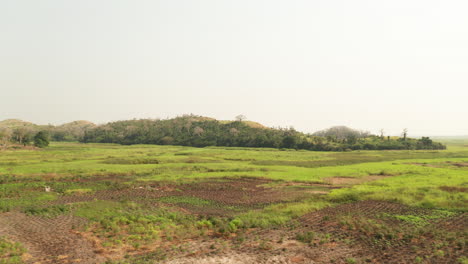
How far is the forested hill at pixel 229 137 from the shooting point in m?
106

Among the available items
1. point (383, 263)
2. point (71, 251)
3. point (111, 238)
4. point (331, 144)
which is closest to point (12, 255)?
point (71, 251)

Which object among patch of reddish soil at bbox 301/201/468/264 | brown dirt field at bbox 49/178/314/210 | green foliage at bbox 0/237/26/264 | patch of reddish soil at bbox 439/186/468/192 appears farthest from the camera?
patch of reddish soil at bbox 439/186/468/192

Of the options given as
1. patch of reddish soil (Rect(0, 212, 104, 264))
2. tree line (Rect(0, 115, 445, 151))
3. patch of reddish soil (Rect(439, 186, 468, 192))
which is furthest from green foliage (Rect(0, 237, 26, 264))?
tree line (Rect(0, 115, 445, 151))

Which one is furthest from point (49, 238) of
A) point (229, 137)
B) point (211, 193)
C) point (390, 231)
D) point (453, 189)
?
point (229, 137)

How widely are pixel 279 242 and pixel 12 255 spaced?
12886mm

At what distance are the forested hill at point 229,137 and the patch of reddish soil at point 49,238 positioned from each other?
91.4 metres

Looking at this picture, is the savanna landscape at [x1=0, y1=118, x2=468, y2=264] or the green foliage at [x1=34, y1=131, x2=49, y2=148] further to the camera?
the green foliage at [x1=34, y1=131, x2=49, y2=148]

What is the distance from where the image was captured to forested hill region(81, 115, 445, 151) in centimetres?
10562

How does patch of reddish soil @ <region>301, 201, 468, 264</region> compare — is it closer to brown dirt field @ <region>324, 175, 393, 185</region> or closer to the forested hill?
brown dirt field @ <region>324, 175, 393, 185</region>

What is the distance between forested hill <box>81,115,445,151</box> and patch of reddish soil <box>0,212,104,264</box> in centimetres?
9137

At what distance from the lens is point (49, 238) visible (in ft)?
54.0

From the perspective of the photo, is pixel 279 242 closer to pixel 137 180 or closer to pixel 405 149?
pixel 137 180

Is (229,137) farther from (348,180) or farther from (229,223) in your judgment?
(229,223)

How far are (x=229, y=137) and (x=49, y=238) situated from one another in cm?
10504
